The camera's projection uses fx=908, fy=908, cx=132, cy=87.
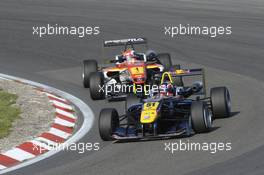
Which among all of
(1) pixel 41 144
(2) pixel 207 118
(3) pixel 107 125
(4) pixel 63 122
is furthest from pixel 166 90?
(1) pixel 41 144

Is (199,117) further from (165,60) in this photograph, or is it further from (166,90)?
(165,60)

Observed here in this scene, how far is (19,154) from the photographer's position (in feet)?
55.4

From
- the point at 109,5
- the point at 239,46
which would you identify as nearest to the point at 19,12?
the point at 109,5

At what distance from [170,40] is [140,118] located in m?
11.9

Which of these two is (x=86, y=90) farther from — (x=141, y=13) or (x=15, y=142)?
(x=141, y=13)

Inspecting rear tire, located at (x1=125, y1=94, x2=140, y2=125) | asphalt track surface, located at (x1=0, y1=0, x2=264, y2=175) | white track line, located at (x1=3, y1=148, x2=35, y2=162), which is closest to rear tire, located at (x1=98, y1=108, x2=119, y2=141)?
asphalt track surface, located at (x1=0, y1=0, x2=264, y2=175)

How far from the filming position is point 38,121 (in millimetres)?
19203

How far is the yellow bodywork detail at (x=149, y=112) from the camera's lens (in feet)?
56.3

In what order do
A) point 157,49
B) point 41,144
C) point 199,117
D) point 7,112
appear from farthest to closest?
point 157,49 → point 7,112 → point 41,144 → point 199,117

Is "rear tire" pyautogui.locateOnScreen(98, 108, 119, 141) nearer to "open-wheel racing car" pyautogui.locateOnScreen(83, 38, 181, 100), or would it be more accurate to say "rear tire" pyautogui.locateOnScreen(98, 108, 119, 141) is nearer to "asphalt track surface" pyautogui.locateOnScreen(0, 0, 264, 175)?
"asphalt track surface" pyautogui.locateOnScreen(0, 0, 264, 175)

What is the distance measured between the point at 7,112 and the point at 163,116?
3899 mm

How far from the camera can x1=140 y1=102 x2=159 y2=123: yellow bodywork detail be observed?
17172mm

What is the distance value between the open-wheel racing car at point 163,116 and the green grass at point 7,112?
2.23 metres

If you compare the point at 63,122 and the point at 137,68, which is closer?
the point at 63,122
